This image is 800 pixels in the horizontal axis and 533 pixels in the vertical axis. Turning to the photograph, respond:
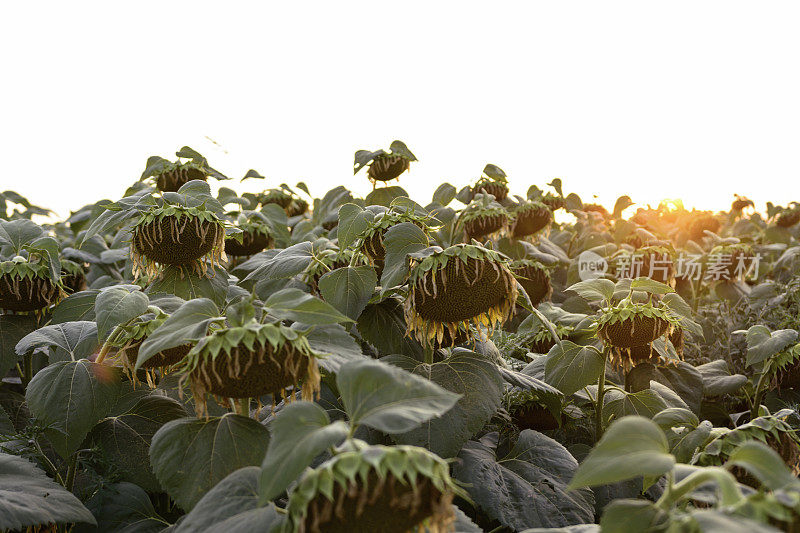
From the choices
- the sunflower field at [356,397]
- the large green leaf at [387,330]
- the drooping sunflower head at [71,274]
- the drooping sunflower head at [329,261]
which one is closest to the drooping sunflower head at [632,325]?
the sunflower field at [356,397]

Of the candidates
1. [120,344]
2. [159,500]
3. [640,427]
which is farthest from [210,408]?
[640,427]

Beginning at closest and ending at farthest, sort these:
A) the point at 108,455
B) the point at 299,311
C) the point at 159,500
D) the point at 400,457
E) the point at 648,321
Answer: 1. the point at 400,457
2. the point at 299,311
3. the point at 108,455
4. the point at 159,500
5. the point at 648,321

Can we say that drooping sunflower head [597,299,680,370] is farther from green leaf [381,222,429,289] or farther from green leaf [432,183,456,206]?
green leaf [432,183,456,206]

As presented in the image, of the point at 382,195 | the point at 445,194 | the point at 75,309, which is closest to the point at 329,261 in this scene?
the point at 75,309

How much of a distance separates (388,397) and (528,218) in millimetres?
3101

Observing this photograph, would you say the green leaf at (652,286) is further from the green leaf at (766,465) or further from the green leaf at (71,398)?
the green leaf at (71,398)

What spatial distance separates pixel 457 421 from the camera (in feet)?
5.01

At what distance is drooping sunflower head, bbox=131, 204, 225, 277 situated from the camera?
6.01 ft

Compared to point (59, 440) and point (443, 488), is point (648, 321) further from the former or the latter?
point (59, 440)

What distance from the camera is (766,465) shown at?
32.6 inches

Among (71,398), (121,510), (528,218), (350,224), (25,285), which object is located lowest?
(121,510)

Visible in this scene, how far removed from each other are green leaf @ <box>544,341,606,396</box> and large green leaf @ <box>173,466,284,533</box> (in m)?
1.09

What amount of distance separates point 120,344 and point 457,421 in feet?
2.64

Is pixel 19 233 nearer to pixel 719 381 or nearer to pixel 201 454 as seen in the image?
pixel 201 454
